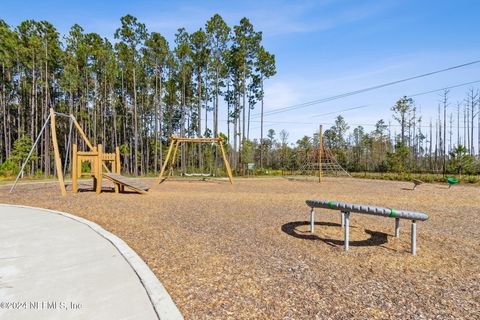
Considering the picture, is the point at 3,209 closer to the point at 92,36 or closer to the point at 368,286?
the point at 368,286

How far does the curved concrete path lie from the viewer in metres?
2.64

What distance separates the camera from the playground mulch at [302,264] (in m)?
2.88

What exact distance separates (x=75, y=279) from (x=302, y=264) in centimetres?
306

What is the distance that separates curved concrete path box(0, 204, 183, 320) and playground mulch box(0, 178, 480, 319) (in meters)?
0.27

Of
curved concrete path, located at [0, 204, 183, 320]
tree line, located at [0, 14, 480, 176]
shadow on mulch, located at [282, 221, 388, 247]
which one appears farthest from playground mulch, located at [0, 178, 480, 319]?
tree line, located at [0, 14, 480, 176]

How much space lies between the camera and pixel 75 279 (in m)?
3.40

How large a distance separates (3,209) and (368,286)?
10127 mm

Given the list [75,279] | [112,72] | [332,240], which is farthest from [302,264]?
[112,72]

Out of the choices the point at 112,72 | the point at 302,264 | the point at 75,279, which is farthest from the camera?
the point at 112,72

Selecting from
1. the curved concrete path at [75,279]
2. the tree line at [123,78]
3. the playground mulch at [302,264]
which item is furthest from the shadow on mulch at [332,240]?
the tree line at [123,78]

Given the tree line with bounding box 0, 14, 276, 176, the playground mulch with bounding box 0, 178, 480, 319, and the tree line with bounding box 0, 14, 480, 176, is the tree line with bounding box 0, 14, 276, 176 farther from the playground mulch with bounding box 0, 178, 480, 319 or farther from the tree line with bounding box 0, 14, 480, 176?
the playground mulch with bounding box 0, 178, 480, 319

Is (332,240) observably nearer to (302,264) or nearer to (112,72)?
(302,264)

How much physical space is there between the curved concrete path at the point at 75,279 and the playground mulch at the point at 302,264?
27 cm

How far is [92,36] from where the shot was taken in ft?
103
